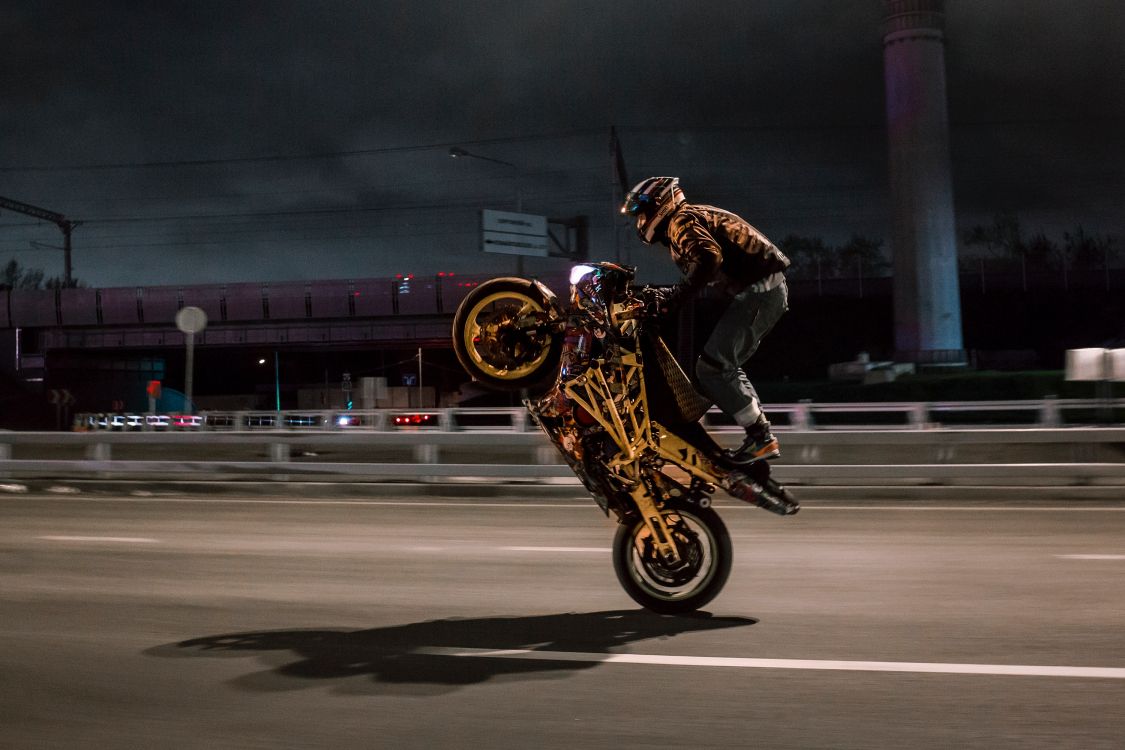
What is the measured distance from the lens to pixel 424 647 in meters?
5.51

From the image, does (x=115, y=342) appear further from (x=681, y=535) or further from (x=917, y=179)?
(x=681, y=535)

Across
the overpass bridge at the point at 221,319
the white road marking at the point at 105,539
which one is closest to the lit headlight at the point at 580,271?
the white road marking at the point at 105,539

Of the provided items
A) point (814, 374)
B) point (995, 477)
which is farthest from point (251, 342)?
point (995, 477)

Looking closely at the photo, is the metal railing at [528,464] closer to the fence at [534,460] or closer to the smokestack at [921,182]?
the fence at [534,460]

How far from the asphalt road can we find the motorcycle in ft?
1.00

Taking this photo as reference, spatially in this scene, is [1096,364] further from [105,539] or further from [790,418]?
[105,539]

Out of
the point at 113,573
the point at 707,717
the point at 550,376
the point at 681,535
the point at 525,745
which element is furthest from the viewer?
the point at 113,573

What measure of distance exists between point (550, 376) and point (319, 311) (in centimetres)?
6238

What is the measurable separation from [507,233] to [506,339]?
55.7 meters

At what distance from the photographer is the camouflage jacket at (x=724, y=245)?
563 cm

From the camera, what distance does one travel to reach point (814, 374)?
232 ft

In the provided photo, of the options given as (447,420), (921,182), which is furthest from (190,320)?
(921,182)

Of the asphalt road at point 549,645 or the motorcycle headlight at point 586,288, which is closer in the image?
the asphalt road at point 549,645

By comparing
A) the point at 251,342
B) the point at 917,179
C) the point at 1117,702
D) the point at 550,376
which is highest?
the point at 917,179
